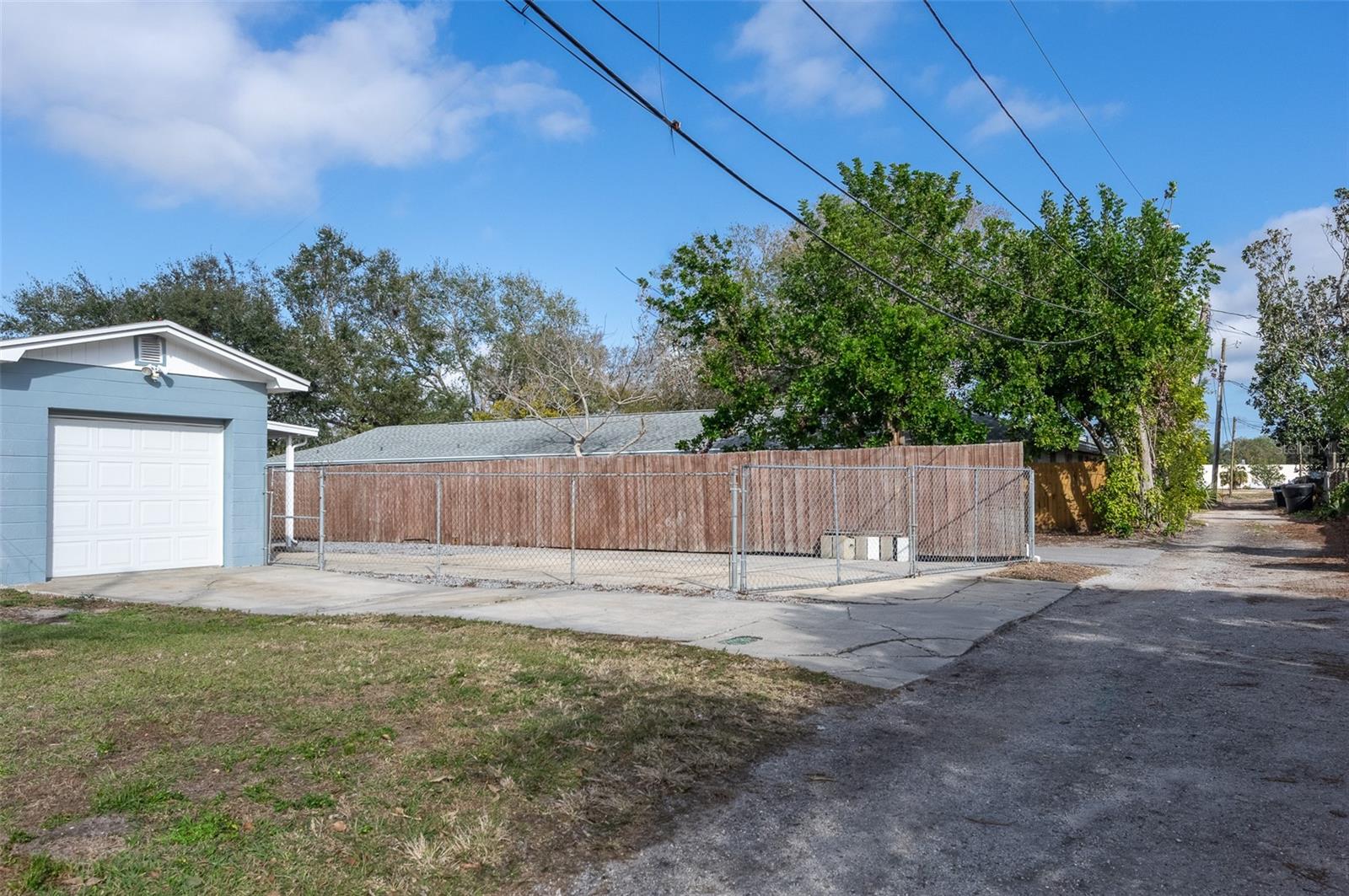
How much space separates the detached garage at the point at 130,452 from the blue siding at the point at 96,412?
0.05 feet

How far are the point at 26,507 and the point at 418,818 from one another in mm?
11028

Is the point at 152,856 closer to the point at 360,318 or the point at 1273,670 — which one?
the point at 1273,670

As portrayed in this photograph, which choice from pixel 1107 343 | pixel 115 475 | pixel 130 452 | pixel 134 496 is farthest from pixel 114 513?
pixel 1107 343

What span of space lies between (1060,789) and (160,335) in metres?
13.7

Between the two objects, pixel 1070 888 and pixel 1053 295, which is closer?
pixel 1070 888

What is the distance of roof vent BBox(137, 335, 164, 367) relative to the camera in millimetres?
13742

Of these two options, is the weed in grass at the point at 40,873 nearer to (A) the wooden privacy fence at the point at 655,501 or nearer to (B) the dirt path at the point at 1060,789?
(B) the dirt path at the point at 1060,789

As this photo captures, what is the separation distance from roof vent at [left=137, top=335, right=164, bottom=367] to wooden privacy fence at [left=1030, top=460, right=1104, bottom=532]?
19368mm

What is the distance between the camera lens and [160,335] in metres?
13.9

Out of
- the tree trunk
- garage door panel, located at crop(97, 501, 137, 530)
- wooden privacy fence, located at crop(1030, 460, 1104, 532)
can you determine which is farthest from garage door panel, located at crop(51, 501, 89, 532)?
the tree trunk

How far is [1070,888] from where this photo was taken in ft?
11.8

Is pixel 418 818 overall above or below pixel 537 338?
below

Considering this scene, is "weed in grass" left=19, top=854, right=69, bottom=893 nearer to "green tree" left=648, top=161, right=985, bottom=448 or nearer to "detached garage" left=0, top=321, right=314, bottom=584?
"detached garage" left=0, top=321, right=314, bottom=584

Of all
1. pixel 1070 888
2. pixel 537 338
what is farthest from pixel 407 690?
pixel 537 338
